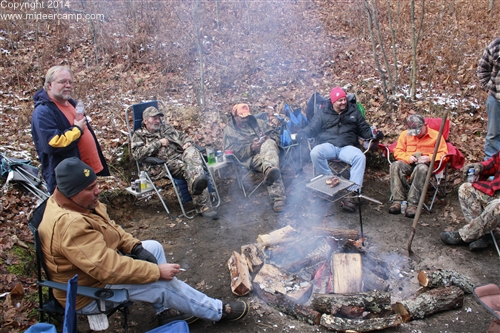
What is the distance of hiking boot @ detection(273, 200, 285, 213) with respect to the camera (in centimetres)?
499

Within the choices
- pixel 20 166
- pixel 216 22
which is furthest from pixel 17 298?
pixel 216 22

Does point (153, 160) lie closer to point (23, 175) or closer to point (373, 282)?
point (23, 175)

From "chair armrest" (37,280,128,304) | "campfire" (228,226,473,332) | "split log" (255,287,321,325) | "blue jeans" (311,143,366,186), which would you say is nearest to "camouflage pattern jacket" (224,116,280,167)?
"blue jeans" (311,143,366,186)

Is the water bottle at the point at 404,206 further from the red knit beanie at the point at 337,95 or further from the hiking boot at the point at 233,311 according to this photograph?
the hiking boot at the point at 233,311

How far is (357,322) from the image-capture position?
2.81m

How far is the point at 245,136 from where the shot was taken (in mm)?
5652

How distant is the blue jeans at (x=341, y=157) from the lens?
4988 millimetres

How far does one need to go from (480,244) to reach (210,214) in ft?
10.4

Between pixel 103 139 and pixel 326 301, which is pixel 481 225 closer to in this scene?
pixel 326 301

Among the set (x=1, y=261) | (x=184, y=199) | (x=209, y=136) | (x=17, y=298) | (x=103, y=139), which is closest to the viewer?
(x=17, y=298)

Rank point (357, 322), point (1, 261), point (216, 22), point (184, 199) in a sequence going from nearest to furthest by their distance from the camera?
1. point (357, 322)
2. point (1, 261)
3. point (184, 199)
4. point (216, 22)

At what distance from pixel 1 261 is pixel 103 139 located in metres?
3.10

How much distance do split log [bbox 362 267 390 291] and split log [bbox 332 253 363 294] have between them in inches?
4.5

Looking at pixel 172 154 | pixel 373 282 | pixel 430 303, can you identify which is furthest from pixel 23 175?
pixel 430 303
